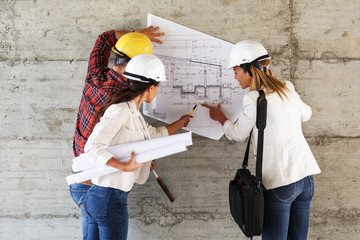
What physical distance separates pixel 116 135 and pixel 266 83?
981mm

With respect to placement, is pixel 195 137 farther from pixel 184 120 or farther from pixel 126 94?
pixel 126 94

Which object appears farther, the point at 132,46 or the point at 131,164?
the point at 132,46

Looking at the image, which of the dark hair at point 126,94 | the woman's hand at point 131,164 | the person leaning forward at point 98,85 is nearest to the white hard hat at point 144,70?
the dark hair at point 126,94

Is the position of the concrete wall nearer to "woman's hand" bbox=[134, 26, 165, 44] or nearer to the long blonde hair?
"woman's hand" bbox=[134, 26, 165, 44]

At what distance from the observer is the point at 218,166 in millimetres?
2547

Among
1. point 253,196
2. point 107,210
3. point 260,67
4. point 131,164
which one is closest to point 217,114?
point 260,67

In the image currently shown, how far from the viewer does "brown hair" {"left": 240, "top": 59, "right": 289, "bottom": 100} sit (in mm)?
1769

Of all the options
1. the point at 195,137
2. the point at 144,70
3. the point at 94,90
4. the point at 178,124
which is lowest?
the point at 195,137

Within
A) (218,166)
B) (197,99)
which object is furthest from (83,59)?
(218,166)

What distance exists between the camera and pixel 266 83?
1.79m

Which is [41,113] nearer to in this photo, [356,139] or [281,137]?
[281,137]

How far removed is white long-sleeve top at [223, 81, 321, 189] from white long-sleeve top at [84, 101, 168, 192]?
69 cm

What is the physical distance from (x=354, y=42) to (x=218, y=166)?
157cm

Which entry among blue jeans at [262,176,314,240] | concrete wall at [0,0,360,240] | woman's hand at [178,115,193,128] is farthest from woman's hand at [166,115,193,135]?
blue jeans at [262,176,314,240]
